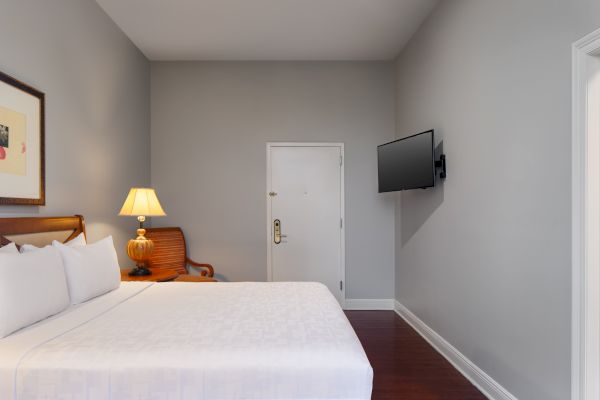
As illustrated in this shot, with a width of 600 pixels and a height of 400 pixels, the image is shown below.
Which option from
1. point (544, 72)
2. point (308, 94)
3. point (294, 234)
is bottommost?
point (294, 234)

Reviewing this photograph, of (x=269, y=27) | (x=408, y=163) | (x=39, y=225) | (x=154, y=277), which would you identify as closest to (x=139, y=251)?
(x=154, y=277)

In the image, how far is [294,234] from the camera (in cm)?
435

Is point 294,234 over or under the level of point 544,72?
under

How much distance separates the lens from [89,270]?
2166mm

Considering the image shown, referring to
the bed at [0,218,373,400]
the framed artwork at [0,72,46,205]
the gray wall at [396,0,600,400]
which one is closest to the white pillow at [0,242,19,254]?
the framed artwork at [0,72,46,205]

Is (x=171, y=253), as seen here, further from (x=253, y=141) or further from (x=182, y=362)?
(x=182, y=362)

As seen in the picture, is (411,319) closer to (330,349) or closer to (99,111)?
(330,349)

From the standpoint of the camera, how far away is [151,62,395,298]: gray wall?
430cm

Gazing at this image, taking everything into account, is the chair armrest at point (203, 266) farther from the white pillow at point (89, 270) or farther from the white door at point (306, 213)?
the white pillow at point (89, 270)

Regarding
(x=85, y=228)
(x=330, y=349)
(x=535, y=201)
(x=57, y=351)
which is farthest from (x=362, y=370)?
(x=85, y=228)

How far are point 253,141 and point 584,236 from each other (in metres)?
3.39

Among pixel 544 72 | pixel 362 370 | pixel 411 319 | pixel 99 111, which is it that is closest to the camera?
pixel 362 370

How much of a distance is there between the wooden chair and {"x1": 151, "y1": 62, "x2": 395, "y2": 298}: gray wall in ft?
0.42

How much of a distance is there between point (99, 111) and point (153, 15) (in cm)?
102
